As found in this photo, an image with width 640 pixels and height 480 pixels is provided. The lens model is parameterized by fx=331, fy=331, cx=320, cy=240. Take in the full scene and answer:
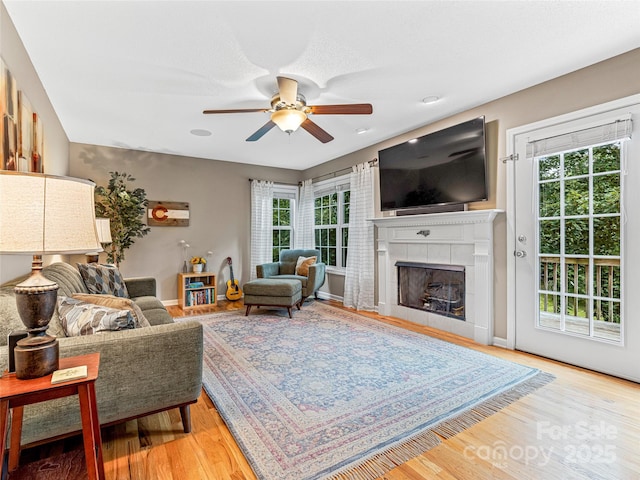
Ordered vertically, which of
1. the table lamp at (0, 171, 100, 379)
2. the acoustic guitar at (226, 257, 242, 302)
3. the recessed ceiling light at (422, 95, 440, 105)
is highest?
the recessed ceiling light at (422, 95, 440, 105)

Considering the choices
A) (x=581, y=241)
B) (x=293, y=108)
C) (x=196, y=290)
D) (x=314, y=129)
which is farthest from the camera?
(x=196, y=290)

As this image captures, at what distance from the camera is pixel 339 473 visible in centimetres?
150

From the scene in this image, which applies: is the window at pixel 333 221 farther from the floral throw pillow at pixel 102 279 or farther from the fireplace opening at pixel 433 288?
the floral throw pillow at pixel 102 279

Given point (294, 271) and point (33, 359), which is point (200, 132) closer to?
point (294, 271)

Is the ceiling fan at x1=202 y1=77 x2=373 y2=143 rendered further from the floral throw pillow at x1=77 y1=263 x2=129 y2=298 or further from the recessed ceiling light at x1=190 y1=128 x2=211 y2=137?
the floral throw pillow at x1=77 y1=263 x2=129 y2=298

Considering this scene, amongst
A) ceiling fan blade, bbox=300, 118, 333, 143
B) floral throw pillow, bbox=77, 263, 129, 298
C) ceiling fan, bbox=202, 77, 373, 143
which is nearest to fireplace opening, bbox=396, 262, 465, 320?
ceiling fan blade, bbox=300, 118, 333, 143

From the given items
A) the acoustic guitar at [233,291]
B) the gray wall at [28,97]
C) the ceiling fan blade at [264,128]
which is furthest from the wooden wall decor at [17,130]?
the acoustic guitar at [233,291]

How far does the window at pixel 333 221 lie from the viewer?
5.45 metres

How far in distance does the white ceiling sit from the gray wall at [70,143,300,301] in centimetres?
124

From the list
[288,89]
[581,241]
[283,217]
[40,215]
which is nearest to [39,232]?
[40,215]

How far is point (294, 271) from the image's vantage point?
17.4 feet

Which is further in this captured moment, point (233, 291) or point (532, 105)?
point (233, 291)

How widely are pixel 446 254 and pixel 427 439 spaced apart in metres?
2.32

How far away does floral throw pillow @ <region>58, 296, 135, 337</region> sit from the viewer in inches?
62.2
